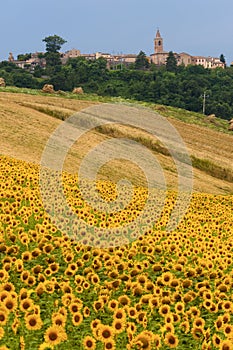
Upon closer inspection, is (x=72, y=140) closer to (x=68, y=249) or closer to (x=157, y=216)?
(x=157, y=216)

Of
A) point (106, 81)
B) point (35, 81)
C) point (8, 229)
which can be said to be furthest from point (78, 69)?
point (8, 229)

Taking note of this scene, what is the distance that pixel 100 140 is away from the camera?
130 ft

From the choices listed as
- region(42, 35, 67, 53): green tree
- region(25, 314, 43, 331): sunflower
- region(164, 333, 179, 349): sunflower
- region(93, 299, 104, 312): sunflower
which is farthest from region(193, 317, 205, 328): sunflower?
region(42, 35, 67, 53): green tree

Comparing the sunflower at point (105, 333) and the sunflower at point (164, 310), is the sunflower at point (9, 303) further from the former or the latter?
the sunflower at point (164, 310)

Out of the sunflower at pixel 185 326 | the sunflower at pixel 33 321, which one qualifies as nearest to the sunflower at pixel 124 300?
the sunflower at pixel 185 326

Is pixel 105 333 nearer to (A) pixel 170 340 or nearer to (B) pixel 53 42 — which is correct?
(A) pixel 170 340

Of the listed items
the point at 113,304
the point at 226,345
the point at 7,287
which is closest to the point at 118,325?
the point at 113,304

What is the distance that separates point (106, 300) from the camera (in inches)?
274

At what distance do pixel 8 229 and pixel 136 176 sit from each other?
21448mm

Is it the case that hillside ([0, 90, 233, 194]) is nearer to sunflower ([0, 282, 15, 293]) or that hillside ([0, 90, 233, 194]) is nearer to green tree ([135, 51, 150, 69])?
sunflower ([0, 282, 15, 293])

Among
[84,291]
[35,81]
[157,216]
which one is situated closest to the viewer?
[84,291]

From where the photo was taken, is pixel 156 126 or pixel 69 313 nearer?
pixel 69 313

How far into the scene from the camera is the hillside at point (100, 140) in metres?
30.9

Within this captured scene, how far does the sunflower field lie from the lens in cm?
601
